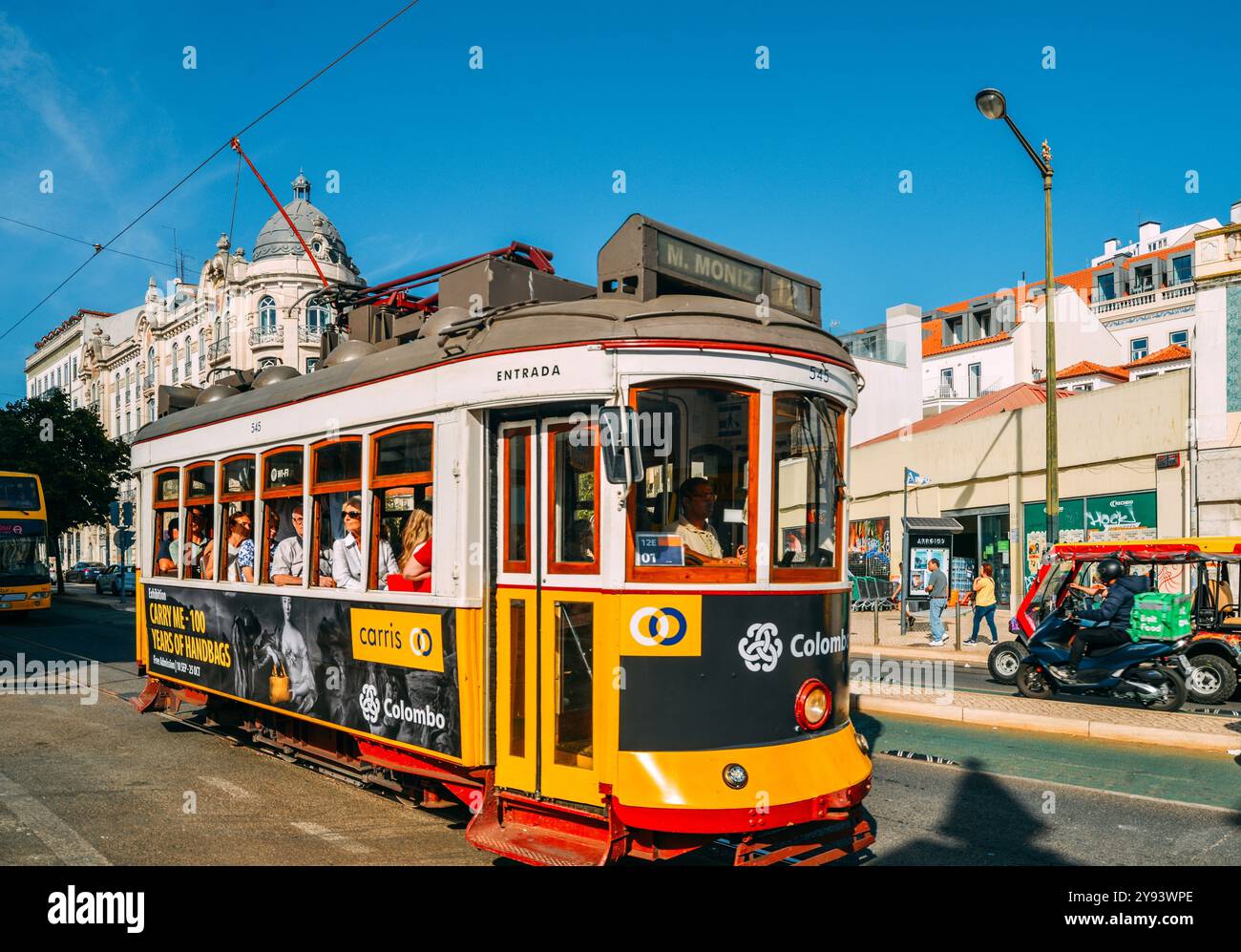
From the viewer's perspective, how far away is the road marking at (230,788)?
309 inches

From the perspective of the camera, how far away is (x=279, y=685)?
7.85m

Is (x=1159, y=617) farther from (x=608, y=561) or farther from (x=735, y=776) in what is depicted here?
(x=608, y=561)

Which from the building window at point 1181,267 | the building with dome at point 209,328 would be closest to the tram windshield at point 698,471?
the building with dome at point 209,328

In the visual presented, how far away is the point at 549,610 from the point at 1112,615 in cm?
893

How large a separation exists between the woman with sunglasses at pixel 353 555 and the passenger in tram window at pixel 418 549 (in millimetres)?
212

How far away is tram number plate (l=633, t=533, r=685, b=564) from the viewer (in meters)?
5.37

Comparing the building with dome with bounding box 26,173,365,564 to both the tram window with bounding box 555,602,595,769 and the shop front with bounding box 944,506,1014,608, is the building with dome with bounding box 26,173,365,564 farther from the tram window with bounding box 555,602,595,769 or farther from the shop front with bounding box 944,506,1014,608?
the tram window with bounding box 555,602,595,769

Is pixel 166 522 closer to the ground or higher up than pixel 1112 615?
higher up

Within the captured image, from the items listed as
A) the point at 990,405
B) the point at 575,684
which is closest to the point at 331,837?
the point at 575,684

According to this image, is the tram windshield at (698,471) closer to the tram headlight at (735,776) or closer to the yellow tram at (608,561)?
the yellow tram at (608,561)

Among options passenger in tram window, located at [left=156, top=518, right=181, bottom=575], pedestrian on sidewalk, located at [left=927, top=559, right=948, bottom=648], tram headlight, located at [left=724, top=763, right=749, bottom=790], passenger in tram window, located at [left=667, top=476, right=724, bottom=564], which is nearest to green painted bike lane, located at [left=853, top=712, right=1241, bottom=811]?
tram headlight, located at [left=724, top=763, right=749, bottom=790]

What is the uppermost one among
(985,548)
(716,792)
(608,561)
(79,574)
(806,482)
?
(806,482)

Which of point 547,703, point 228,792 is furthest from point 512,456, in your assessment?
point 228,792

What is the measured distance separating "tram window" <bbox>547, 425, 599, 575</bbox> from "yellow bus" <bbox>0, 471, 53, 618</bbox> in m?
25.2
